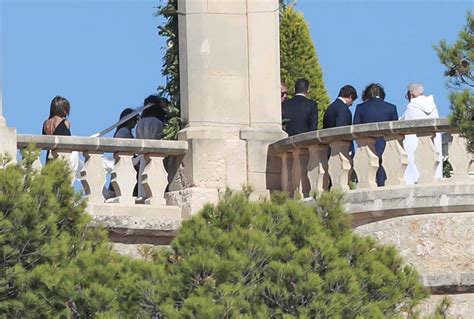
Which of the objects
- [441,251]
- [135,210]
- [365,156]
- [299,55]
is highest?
[299,55]

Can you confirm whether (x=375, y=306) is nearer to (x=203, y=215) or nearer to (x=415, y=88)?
(x=203, y=215)

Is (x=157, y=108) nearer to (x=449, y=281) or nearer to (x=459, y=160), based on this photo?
(x=459, y=160)

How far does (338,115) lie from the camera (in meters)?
26.9

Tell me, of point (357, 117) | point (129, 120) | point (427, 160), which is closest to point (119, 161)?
point (129, 120)

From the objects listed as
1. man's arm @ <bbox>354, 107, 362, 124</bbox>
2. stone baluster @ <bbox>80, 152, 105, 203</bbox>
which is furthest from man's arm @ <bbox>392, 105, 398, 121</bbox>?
stone baluster @ <bbox>80, 152, 105, 203</bbox>

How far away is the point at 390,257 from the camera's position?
Answer: 22.3 meters

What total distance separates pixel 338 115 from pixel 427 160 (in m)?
1.73

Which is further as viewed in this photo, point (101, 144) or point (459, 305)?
point (101, 144)

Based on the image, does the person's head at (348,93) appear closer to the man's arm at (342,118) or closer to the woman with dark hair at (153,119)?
the man's arm at (342,118)

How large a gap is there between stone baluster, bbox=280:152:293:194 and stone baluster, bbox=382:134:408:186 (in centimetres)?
133

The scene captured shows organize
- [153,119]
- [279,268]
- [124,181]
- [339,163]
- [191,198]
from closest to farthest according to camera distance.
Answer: [279,268]
[339,163]
[124,181]
[191,198]
[153,119]

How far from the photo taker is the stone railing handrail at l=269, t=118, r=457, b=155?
83.5 ft

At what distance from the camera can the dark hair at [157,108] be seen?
27469mm

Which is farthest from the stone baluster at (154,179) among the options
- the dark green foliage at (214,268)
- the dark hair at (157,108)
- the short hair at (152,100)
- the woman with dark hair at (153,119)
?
the dark green foliage at (214,268)
